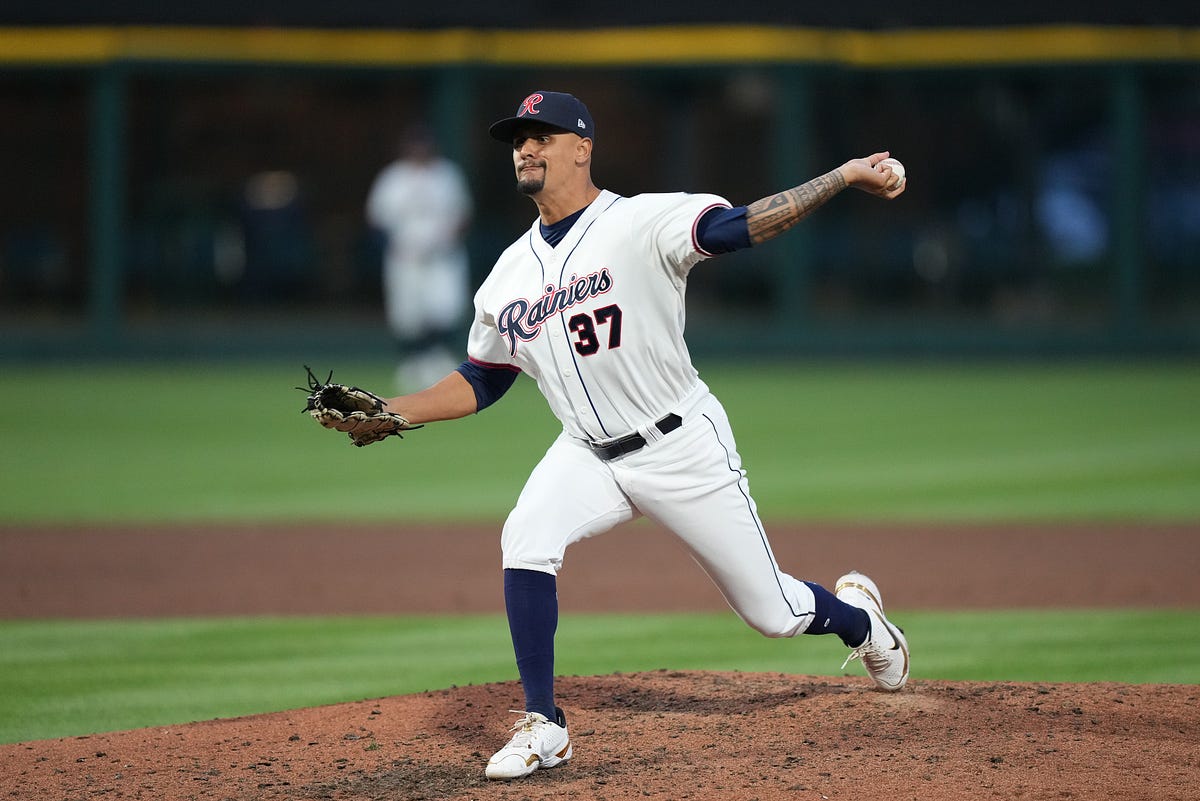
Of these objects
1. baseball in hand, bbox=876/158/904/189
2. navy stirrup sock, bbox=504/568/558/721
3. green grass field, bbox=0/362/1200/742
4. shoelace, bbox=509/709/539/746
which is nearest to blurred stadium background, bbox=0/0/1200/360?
green grass field, bbox=0/362/1200/742

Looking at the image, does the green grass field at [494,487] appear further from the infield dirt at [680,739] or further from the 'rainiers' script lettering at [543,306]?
the 'rainiers' script lettering at [543,306]

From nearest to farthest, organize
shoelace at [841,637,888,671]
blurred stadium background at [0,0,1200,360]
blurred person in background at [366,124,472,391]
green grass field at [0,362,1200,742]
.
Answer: shoelace at [841,637,888,671] < green grass field at [0,362,1200,742] < blurred person in background at [366,124,472,391] < blurred stadium background at [0,0,1200,360]

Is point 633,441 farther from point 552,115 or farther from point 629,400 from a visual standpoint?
point 552,115

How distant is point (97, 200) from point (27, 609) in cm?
1162

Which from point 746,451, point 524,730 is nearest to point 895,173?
point 524,730

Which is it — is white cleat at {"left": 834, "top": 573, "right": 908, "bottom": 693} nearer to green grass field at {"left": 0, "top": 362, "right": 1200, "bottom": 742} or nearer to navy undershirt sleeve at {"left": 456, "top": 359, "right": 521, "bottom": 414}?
green grass field at {"left": 0, "top": 362, "right": 1200, "bottom": 742}

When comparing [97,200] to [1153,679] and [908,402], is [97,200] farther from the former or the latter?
[1153,679]

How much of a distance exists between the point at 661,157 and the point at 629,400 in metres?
14.5

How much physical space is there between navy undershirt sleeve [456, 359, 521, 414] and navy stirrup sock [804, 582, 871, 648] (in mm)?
1129

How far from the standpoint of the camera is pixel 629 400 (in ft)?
14.0

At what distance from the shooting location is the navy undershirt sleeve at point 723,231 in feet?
13.3

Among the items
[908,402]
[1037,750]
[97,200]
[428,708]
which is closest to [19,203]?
[97,200]

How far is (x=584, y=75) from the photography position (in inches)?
707

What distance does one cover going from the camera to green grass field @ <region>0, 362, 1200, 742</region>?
18.4ft
